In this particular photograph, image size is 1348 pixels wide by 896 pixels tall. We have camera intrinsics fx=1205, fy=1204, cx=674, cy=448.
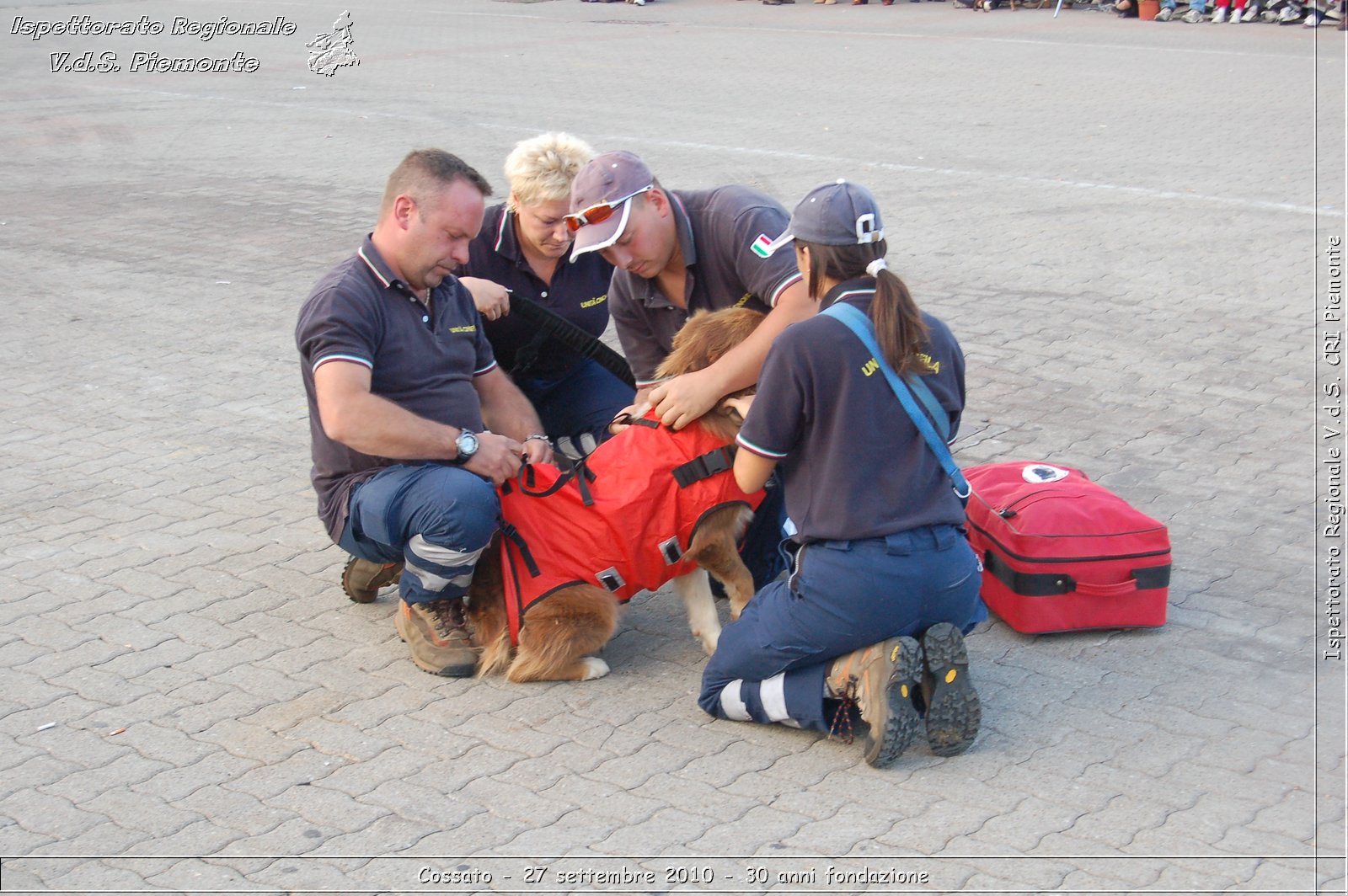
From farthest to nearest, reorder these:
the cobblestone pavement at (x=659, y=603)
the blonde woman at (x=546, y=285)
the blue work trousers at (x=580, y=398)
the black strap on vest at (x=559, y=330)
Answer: the blue work trousers at (x=580, y=398) → the black strap on vest at (x=559, y=330) → the blonde woman at (x=546, y=285) → the cobblestone pavement at (x=659, y=603)

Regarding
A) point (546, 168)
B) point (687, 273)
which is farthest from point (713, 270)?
point (546, 168)

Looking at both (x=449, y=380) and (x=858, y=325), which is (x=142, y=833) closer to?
(x=449, y=380)

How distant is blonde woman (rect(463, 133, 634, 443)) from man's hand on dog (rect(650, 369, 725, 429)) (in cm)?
103

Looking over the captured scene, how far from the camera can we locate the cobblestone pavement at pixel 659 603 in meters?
3.12

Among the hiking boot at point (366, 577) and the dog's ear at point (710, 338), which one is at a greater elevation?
the dog's ear at point (710, 338)

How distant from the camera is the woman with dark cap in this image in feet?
10.5

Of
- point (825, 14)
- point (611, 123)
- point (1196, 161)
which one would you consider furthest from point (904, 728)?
point (825, 14)

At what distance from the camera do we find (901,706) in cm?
332

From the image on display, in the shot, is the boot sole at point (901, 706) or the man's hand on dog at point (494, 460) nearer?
the boot sole at point (901, 706)

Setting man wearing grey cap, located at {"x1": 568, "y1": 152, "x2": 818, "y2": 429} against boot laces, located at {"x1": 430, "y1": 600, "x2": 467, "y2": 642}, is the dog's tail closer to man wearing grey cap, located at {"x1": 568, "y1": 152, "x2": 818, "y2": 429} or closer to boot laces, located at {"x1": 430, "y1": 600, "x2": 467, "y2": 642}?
boot laces, located at {"x1": 430, "y1": 600, "x2": 467, "y2": 642}

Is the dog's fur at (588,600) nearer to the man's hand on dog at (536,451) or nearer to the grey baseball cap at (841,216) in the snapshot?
the man's hand on dog at (536,451)

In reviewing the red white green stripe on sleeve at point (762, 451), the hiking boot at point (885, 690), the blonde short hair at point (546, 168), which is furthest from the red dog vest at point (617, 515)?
the blonde short hair at point (546, 168)

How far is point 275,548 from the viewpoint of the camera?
492cm

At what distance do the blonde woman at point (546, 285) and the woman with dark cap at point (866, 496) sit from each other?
137 cm
